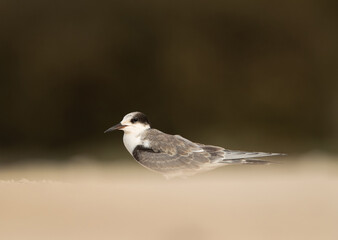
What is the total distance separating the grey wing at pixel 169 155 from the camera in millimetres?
1517

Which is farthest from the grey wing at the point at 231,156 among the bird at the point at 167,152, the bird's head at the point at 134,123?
the bird's head at the point at 134,123

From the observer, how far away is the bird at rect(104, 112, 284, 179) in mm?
1498

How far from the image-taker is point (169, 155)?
1.57 meters

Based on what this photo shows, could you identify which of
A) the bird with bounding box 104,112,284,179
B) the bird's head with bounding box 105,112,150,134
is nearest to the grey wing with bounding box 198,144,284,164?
the bird with bounding box 104,112,284,179

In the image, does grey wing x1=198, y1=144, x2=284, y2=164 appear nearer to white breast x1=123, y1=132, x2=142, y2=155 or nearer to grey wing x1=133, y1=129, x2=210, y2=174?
grey wing x1=133, y1=129, x2=210, y2=174

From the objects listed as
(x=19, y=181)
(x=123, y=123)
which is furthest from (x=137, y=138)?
(x=19, y=181)

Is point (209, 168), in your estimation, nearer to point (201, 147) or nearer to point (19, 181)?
point (201, 147)

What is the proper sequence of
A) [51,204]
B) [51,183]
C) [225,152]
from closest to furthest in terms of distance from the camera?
[51,204]
[51,183]
[225,152]

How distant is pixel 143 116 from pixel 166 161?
140 millimetres

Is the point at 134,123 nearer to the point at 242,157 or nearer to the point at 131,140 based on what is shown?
the point at 131,140

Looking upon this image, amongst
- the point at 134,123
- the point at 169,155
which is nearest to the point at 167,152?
the point at 169,155

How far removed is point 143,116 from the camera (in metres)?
1.58

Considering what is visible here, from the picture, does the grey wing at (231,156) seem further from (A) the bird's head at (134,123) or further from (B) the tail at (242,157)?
(A) the bird's head at (134,123)

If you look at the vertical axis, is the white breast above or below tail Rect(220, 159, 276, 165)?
above
